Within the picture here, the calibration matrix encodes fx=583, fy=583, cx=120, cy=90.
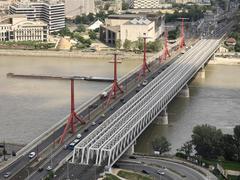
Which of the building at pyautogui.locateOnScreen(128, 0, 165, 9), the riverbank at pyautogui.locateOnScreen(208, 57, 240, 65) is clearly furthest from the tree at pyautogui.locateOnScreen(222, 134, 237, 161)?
the building at pyautogui.locateOnScreen(128, 0, 165, 9)

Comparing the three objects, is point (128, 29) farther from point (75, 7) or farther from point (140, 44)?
point (75, 7)

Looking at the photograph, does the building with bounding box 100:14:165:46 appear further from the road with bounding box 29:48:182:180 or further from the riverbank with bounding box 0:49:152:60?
the road with bounding box 29:48:182:180

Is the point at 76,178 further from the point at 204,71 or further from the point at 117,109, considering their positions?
the point at 204,71

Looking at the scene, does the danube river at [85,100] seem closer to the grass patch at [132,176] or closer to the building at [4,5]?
the grass patch at [132,176]

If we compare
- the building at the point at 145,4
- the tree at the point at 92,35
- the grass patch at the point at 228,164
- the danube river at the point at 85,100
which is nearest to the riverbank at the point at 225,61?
the danube river at the point at 85,100

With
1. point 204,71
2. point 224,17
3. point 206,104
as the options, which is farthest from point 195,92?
point 224,17

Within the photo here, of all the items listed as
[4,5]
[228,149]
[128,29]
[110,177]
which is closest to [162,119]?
[228,149]
